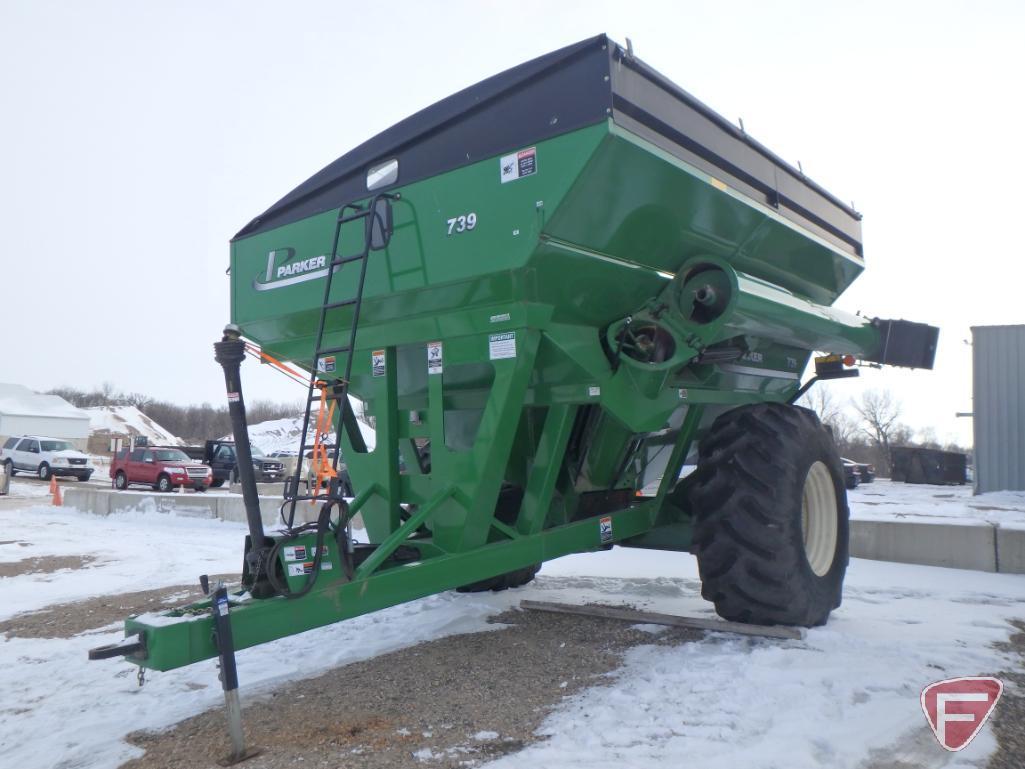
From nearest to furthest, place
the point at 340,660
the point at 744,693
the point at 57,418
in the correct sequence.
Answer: the point at 744,693
the point at 340,660
the point at 57,418

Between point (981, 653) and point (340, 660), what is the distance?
353cm

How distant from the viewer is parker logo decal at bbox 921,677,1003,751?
2.91 m

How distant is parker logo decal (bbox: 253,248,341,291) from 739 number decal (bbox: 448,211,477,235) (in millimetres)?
841

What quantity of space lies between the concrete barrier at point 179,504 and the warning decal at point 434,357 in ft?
22.1

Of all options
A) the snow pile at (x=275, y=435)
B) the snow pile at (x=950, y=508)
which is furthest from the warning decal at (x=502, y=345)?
the snow pile at (x=275, y=435)

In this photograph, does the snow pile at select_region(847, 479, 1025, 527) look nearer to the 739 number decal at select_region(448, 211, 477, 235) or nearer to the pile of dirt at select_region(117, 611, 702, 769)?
the pile of dirt at select_region(117, 611, 702, 769)

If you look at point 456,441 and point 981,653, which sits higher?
point 456,441

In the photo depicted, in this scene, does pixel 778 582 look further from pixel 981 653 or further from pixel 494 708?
pixel 494 708

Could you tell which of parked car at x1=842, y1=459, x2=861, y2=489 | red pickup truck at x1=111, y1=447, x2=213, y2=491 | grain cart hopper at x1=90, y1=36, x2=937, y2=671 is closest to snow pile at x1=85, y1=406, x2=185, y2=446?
red pickup truck at x1=111, y1=447, x2=213, y2=491

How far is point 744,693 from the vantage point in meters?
3.57

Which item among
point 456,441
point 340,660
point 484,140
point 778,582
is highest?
point 484,140

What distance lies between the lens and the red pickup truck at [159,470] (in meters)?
24.1

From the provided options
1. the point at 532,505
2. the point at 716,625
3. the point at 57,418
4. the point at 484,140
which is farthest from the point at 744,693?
the point at 57,418

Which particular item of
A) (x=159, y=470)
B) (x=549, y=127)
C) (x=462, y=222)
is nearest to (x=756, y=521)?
(x=462, y=222)
